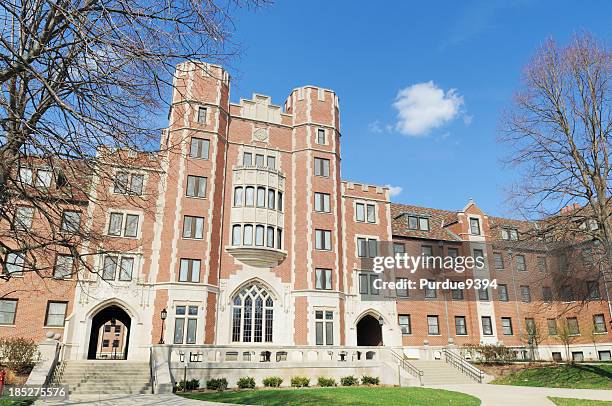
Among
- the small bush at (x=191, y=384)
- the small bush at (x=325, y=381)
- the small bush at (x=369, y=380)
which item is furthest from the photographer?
the small bush at (x=369, y=380)

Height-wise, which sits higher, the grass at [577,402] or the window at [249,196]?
the window at [249,196]

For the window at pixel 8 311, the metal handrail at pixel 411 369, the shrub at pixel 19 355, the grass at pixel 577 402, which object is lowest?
the grass at pixel 577 402

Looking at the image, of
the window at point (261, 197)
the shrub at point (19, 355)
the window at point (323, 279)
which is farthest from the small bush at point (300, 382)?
the shrub at point (19, 355)

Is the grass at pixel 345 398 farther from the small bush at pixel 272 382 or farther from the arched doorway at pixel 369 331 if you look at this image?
the arched doorway at pixel 369 331

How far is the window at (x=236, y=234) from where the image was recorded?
27.3 metres

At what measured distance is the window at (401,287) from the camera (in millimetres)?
32481

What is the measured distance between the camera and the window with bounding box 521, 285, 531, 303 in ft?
121

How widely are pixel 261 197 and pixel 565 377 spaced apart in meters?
19.4

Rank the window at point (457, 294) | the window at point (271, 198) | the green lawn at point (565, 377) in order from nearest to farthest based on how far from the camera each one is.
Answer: the green lawn at point (565, 377), the window at point (271, 198), the window at point (457, 294)

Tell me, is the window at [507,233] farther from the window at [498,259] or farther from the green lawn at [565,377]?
the green lawn at [565,377]

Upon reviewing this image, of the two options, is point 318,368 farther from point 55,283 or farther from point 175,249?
point 55,283

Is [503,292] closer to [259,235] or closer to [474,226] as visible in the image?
[474,226]

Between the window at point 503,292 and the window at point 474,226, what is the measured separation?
4785 millimetres

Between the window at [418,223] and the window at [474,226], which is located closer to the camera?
the window at [418,223]
